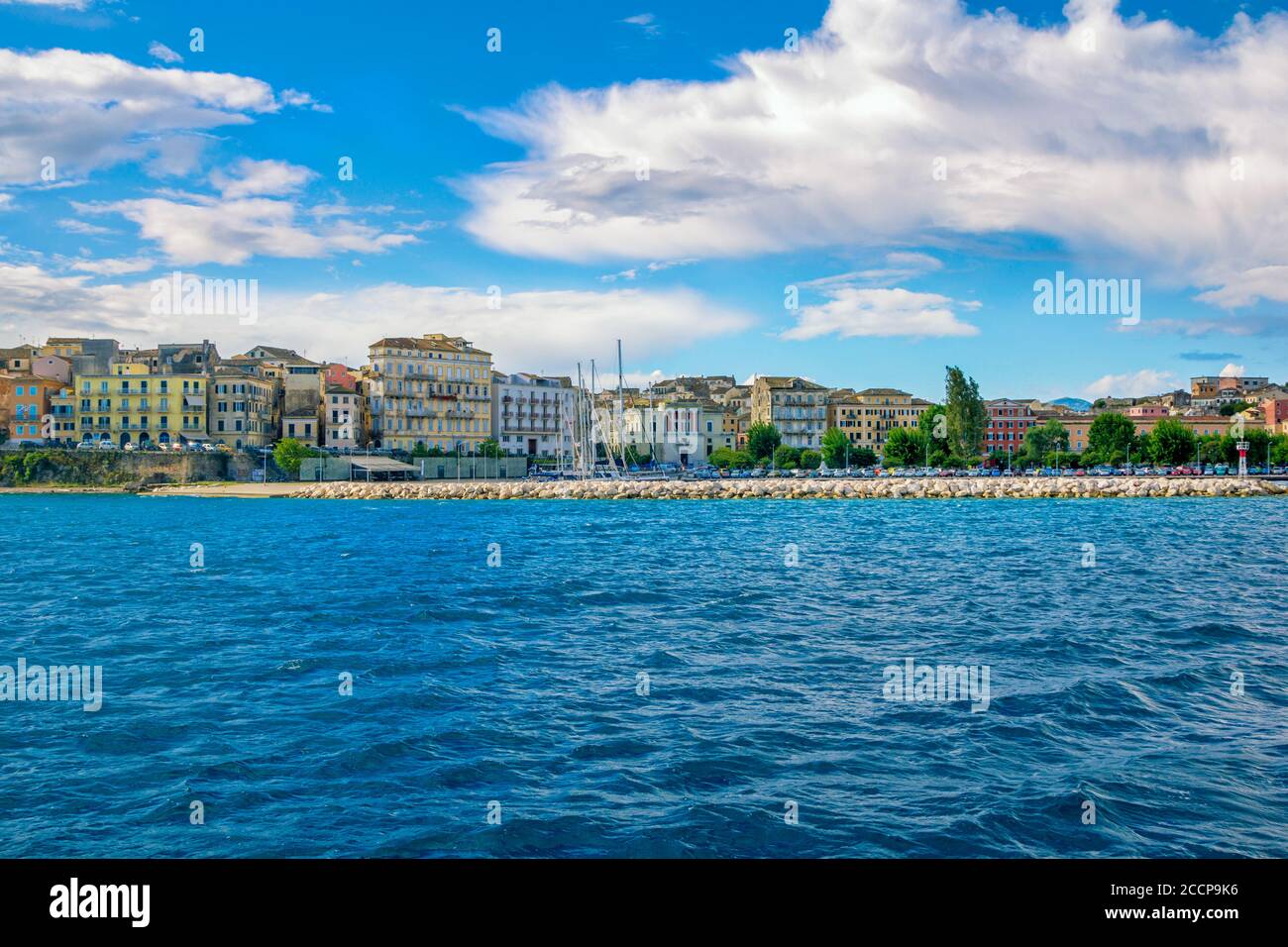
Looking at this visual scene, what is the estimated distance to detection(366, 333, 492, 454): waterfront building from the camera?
340 feet

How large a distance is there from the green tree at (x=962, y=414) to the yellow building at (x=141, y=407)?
7364cm

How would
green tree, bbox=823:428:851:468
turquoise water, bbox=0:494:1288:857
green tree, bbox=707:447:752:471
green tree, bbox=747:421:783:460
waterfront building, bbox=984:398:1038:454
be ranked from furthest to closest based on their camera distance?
waterfront building, bbox=984:398:1038:454 → green tree, bbox=747:421:783:460 → green tree, bbox=707:447:752:471 → green tree, bbox=823:428:851:468 → turquoise water, bbox=0:494:1288:857

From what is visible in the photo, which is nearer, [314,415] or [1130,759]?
[1130,759]

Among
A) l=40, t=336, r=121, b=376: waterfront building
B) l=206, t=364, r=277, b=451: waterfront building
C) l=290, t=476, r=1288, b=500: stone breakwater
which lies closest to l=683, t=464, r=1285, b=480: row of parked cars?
l=290, t=476, r=1288, b=500: stone breakwater

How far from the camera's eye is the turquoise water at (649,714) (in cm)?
830

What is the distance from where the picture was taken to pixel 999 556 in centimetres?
3184

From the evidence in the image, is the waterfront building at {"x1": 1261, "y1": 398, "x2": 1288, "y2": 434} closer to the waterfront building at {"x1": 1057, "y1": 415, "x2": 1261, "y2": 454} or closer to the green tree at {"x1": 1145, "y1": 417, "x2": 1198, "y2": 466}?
the waterfront building at {"x1": 1057, "y1": 415, "x2": 1261, "y2": 454}

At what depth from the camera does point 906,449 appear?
10388 centimetres

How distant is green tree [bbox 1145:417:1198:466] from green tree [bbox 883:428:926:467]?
71.4 feet

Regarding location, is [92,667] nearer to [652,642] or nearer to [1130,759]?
[652,642]

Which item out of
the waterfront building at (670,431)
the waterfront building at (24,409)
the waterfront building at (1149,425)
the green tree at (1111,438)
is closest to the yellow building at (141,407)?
the waterfront building at (24,409)

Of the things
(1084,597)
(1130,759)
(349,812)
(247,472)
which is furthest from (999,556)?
(247,472)

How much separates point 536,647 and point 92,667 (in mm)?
6675
